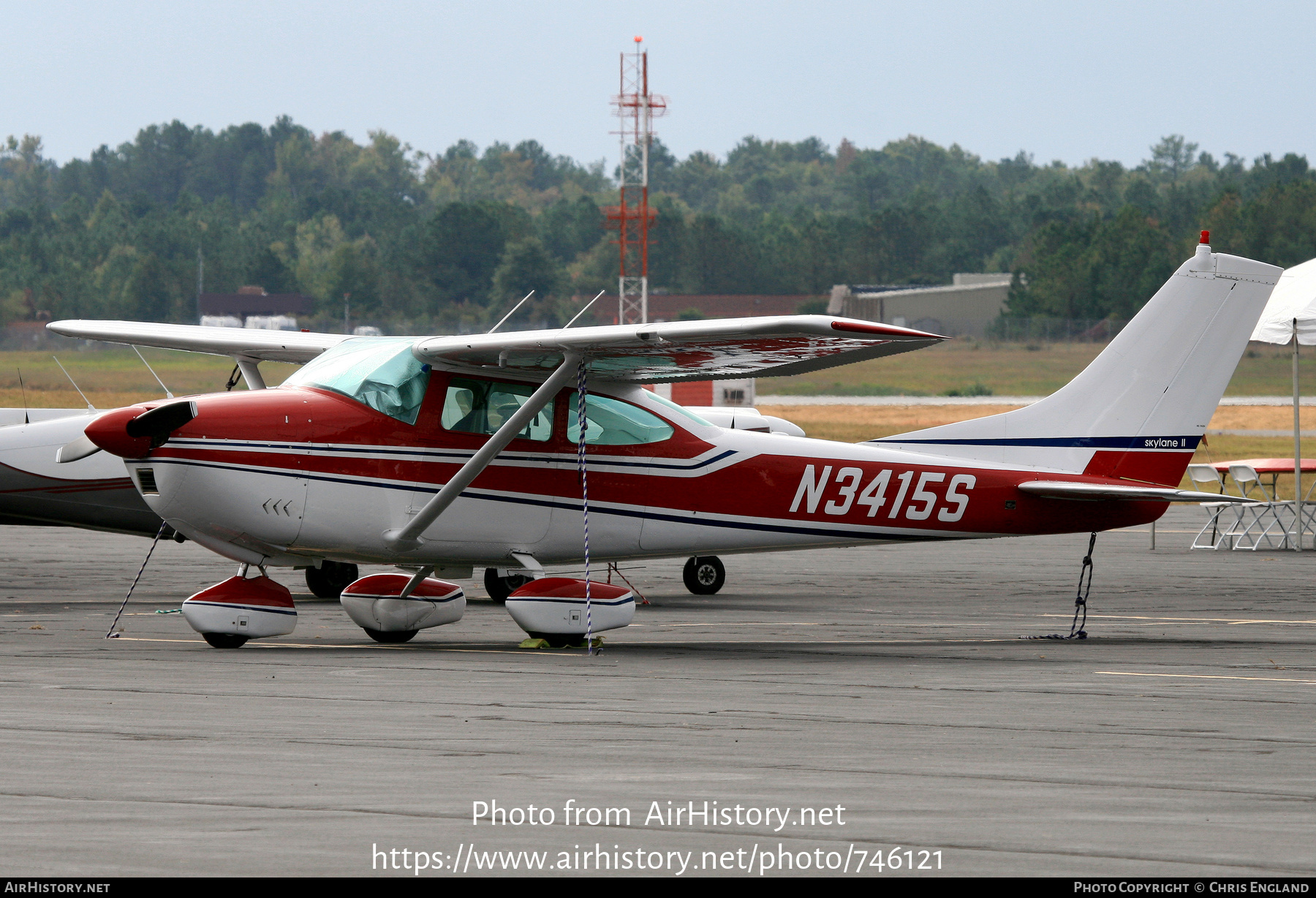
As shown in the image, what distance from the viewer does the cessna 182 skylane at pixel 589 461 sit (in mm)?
10516

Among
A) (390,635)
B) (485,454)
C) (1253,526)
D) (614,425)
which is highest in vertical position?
(614,425)

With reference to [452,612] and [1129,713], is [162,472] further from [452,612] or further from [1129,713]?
[1129,713]

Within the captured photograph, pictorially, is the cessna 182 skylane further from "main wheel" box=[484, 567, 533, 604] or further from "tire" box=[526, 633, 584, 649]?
"main wheel" box=[484, 567, 533, 604]

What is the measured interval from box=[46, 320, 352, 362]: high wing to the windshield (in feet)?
6.46

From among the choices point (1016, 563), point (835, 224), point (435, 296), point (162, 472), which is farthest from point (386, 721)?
point (835, 224)

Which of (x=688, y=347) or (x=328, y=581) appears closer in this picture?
(x=688, y=347)

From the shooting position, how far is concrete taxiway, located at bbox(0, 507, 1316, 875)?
514cm

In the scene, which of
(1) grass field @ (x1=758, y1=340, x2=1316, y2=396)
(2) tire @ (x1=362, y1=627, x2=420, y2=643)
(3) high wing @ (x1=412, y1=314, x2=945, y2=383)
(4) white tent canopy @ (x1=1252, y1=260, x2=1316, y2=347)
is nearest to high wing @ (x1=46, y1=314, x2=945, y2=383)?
Result: (3) high wing @ (x1=412, y1=314, x2=945, y2=383)

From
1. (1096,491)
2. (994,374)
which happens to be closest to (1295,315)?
(1096,491)

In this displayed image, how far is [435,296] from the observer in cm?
13412

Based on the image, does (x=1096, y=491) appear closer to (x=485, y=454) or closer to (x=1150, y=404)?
(x=1150, y=404)

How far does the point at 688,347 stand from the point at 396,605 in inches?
112

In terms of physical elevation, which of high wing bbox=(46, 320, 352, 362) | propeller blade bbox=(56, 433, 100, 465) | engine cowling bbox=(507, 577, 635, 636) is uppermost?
high wing bbox=(46, 320, 352, 362)

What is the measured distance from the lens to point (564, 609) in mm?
10758
